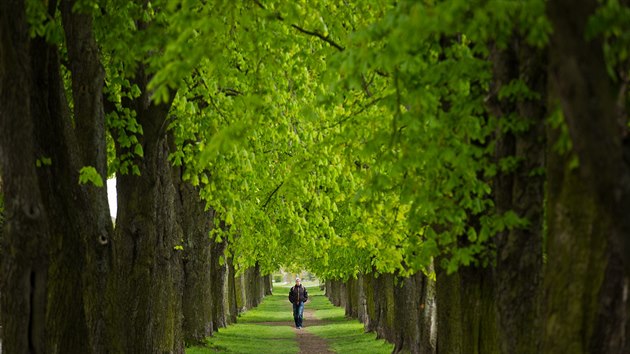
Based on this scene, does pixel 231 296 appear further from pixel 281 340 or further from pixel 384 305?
pixel 384 305

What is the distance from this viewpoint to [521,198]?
9.49 m

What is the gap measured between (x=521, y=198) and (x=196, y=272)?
73.6 ft

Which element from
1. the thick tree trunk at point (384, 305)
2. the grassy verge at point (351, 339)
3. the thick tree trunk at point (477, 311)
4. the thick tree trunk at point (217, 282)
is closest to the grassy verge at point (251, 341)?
the thick tree trunk at point (217, 282)

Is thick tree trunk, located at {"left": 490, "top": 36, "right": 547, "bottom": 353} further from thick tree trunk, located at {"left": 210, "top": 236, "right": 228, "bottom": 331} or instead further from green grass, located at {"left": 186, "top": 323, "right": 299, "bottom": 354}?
thick tree trunk, located at {"left": 210, "top": 236, "right": 228, "bottom": 331}

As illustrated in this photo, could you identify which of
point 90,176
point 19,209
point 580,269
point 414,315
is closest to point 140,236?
point 90,176

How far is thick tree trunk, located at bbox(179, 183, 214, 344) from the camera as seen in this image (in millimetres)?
28562

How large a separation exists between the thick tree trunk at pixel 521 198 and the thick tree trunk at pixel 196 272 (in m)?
18.4

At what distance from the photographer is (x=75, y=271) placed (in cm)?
1197

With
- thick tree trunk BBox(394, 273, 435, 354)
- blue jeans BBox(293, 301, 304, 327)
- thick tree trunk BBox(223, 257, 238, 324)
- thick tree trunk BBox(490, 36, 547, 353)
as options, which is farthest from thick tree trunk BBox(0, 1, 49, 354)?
thick tree trunk BBox(223, 257, 238, 324)

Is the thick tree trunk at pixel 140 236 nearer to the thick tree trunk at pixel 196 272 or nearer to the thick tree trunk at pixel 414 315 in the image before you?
the thick tree trunk at pixel 414 315

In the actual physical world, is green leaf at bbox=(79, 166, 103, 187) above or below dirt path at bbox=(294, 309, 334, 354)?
above

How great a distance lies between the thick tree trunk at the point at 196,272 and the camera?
28.6 m

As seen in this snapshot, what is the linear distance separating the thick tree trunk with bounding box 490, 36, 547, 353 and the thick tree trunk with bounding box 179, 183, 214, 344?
18447mm

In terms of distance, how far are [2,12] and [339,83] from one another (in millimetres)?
3658
